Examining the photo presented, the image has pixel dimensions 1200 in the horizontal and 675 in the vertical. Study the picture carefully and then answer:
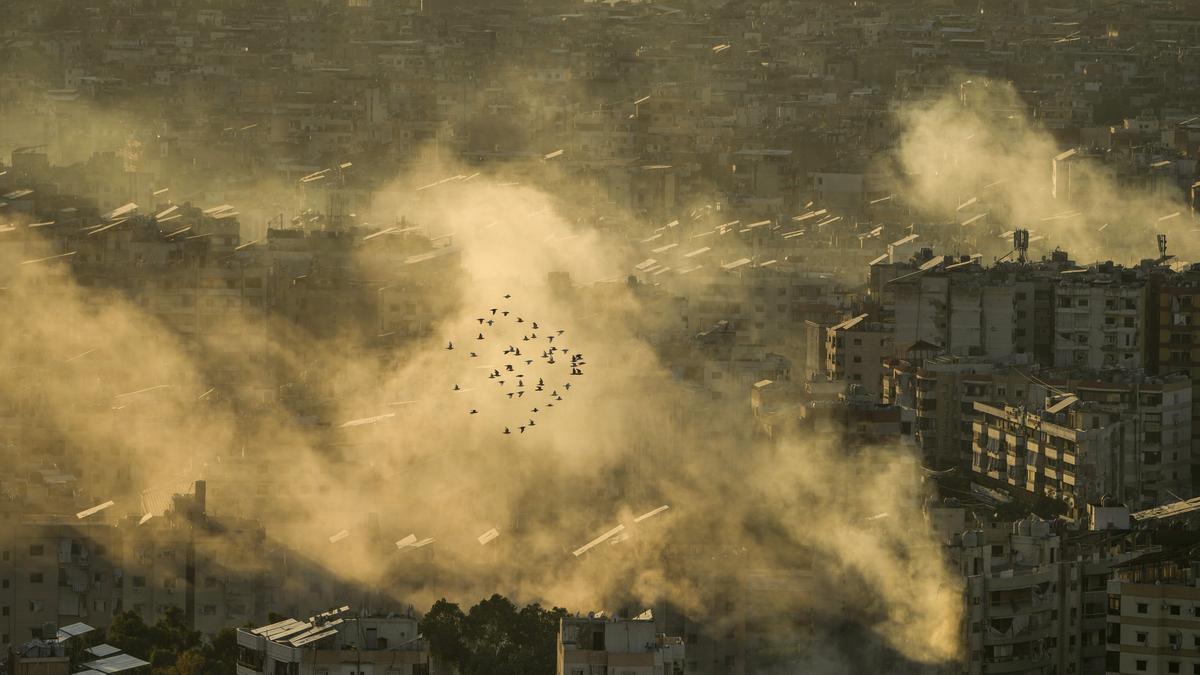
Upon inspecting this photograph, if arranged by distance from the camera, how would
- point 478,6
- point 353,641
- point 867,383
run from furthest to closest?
point 478,6 → point 867,383 → point 353,641

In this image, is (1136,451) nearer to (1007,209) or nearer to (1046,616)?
(1046,616)

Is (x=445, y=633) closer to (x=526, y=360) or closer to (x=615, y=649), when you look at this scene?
(x=615, y=649)

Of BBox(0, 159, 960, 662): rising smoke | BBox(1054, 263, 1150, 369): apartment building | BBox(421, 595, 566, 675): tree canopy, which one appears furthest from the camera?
BBox(1054, 263, 1150, 369): apartment building

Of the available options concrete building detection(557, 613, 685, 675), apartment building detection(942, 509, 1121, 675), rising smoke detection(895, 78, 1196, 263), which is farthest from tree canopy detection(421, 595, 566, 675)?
rising smoke detection(895, 78, 1196, 263)

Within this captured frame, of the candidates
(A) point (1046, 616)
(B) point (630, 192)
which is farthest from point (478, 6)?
(A) point (1046, 616)

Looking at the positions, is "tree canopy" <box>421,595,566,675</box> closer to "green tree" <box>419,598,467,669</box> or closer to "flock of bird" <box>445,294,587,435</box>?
"green tree" <box>419,598,467,669</box>

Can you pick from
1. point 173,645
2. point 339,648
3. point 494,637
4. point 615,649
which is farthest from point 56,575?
point 615,649

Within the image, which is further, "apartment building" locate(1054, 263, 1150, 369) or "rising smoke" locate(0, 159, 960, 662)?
"apartment building" locate(1054, 263, 1150, 369)

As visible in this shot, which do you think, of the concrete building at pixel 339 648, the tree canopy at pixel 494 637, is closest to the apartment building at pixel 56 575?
the tree canopy at pixel 494 637

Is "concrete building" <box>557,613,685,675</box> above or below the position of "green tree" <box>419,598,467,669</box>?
above
